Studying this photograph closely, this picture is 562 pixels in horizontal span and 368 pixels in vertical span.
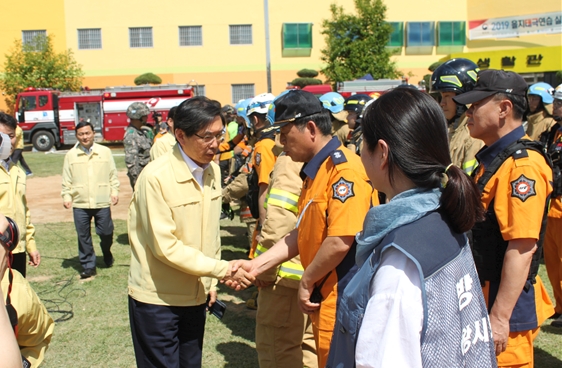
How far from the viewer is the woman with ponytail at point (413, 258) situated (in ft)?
5.12

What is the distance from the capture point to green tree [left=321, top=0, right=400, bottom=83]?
3108cm

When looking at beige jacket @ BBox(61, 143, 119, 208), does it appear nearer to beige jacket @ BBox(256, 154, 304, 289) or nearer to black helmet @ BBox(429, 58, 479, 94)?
beige jacket @ BBox(256, 154, 304, 289)

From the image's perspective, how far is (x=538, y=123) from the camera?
7.97 meters

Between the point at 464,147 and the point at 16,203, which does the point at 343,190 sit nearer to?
the point at 464,147

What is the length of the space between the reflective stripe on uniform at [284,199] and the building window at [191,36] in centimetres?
3349

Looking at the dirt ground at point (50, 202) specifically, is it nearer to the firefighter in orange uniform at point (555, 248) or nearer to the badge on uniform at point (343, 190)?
the firefighter in orange uniform at point (555, 248)

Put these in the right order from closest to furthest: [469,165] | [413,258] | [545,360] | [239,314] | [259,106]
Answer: [413,258] < [469,165] < [545,360] < [239,314] < [259,106]

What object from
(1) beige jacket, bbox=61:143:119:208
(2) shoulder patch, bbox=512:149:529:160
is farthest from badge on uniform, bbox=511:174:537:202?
(1) beige jacket, bbox=61:143:119:208

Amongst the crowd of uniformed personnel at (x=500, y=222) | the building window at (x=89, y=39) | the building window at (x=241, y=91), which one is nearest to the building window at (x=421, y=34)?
the building window at (x=241, y=91)

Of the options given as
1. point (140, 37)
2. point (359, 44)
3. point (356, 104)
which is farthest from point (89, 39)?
point (356, 104)

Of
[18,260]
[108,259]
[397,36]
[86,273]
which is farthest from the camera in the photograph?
[397,36]

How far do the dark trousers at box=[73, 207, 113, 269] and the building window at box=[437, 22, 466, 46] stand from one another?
33.5 metres

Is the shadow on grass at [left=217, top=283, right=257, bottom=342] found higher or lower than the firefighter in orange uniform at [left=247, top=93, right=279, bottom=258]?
lower

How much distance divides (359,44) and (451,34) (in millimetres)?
9255
